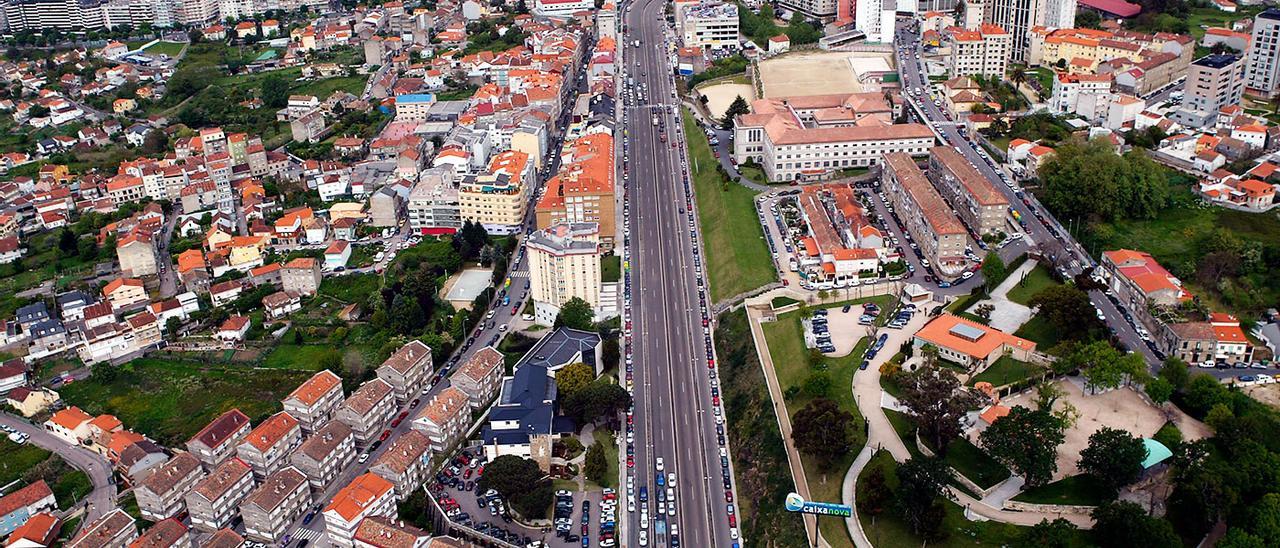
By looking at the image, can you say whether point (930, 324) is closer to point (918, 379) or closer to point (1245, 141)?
point (918, 379)

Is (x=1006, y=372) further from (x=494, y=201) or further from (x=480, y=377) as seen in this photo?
(x=494, y=201)

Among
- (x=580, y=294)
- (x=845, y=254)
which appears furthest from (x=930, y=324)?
(x=580, y=294)

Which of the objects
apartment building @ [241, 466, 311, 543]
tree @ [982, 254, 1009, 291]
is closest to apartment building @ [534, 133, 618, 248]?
tree @ [982, 254, 1009, 291]

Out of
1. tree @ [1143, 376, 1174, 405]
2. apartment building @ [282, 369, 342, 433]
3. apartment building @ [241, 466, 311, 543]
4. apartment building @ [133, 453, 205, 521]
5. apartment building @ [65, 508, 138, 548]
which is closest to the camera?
tree @ [1143, 376, 1174, 405]

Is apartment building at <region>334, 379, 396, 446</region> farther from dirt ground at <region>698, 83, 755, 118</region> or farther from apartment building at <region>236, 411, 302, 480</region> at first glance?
dirt ground at <region>698, 83, 755, 118</region>

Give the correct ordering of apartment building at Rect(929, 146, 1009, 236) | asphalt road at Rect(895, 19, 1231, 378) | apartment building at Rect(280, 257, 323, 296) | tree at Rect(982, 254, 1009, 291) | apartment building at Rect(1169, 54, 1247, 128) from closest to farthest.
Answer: asphalt road at Rect(895, 19, 1231, 378) < tree at Rect(982, 254, 1009, 291) < apartment building at Rect(929, 146, 1009, 236) < apartment building at Rect(280, 257, 323, 296) < apartment building at Rect(1169, 54, 1247, 128)
